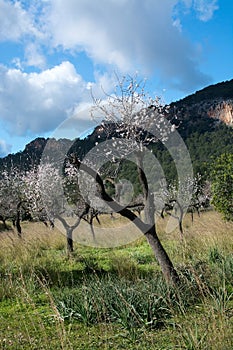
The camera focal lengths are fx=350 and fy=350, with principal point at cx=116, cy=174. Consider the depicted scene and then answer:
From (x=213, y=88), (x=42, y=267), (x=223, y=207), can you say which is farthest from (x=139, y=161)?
(x=213, y=88)

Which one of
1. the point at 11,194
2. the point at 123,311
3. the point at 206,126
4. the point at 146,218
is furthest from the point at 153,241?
the point at 206,126

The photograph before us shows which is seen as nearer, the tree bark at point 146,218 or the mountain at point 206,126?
the tree bark at point 146,218

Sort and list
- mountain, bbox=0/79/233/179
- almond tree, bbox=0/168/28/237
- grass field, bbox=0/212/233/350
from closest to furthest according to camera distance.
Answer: grass field, bbox=0/212/233/350, almond tree, bbox=0/168/28/237, mountain, bbox=0/79/233/179

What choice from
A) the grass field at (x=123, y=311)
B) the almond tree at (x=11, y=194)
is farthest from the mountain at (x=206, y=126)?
the grass field at (x=123, y=311)

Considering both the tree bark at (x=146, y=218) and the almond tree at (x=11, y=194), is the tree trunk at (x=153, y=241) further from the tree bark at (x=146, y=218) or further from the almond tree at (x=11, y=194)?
the almond tree at (x=11, y=194)

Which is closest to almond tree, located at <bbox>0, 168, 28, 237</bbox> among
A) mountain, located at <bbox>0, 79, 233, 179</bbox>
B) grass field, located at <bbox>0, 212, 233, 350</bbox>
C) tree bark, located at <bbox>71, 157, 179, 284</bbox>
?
mountain, located at <bbox>0, 79, 233, 179</bbox>

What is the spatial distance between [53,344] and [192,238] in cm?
690

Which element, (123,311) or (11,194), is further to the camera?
(11,194)

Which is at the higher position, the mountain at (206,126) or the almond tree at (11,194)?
the mountain at (206,126)

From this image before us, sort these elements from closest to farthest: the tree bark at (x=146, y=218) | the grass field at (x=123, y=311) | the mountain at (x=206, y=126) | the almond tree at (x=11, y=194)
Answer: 1. the grass field at (x=123, y=311)
2. the tree bark at (x=146, y=218)
3. the almond tree at (x=11, y=194)
4. the mountain at (x=206, y=126)

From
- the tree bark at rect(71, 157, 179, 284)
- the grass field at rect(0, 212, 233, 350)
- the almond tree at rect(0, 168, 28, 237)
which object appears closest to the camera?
the grass field at rect(0, 212, 233, 350)

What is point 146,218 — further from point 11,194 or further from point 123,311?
point 11,194

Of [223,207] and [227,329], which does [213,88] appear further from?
[227,329]

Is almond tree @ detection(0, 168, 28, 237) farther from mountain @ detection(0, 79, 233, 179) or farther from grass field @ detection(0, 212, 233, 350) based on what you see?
grass field @ detection(0, 212, 233, 350)
